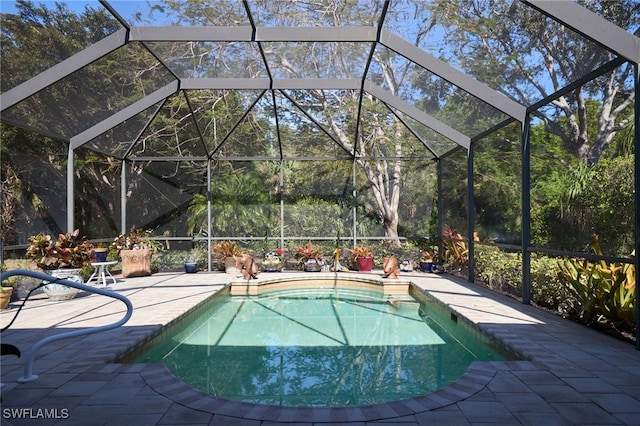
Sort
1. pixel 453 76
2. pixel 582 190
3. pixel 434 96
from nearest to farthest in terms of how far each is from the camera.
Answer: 1. pixel 582 190
2. pixel 453 76
3. pixel 434 96

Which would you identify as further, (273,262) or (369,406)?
(273,262)

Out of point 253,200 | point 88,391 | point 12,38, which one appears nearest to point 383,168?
point 253,200

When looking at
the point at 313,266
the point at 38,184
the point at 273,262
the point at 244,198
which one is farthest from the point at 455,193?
the point at 38,184

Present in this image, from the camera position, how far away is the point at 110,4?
5.41 metres

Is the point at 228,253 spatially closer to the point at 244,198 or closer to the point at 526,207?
the point at 244,198

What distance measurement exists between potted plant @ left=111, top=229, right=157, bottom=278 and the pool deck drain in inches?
183

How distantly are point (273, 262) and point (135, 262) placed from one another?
10.7 ft

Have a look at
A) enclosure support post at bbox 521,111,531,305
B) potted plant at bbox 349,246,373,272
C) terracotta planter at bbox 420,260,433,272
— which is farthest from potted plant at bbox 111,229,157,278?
enclosure support post at bbox 521,111,531,305

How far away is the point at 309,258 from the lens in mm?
10688

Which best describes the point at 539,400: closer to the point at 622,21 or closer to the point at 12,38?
the point at 622,21

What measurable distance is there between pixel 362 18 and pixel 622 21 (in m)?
3.51

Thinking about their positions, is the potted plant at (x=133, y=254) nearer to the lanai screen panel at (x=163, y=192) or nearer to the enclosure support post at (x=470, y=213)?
the lanai screen panel at (x=163, y=192)

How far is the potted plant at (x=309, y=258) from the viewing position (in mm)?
10430

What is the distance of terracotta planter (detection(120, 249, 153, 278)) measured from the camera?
9609 mm
